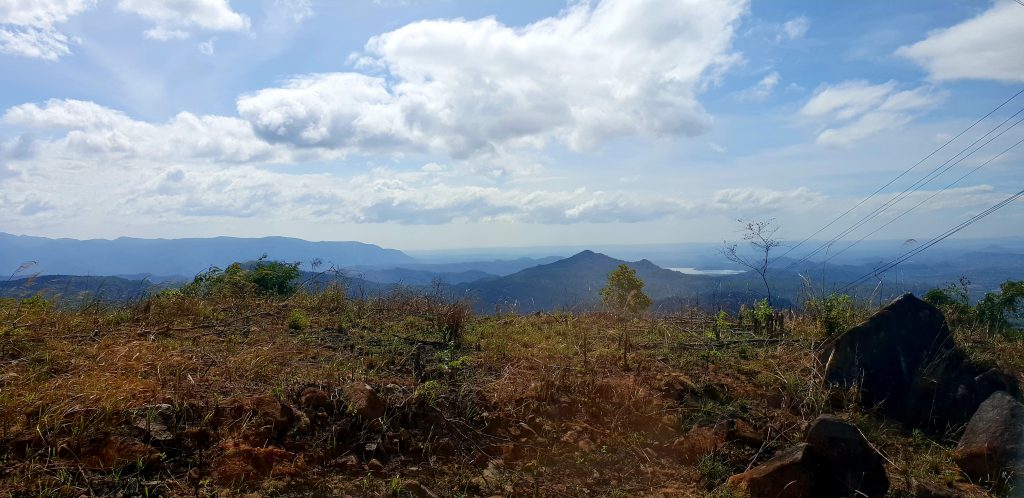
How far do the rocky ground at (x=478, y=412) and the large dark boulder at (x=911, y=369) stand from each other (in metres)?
0.02

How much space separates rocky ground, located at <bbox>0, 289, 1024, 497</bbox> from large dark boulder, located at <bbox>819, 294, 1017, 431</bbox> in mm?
19

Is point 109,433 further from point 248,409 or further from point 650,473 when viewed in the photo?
point 650,473

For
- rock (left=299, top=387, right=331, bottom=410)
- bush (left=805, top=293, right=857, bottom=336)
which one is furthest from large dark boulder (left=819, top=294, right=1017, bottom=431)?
rock (left=299, top=387, right=331, bottom=410)

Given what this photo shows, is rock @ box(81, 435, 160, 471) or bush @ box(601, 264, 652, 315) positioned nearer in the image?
rock @ box(81, 435, 160, 471)

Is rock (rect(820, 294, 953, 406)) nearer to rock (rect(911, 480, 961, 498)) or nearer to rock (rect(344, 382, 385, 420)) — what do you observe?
rock (rect(911, 480, 961, 498))

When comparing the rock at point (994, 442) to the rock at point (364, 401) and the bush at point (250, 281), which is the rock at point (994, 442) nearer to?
the rock at point (364, 401)

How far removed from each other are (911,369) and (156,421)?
6755mm

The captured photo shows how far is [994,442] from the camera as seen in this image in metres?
4.34

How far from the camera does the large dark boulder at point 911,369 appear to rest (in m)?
5.33

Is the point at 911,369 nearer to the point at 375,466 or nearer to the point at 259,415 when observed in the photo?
the point at 375,466

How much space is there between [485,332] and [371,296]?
245cm

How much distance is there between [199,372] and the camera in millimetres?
4734

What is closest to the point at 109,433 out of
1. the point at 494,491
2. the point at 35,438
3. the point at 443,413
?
the point at 35,438

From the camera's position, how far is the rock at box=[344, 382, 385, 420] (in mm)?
4277
